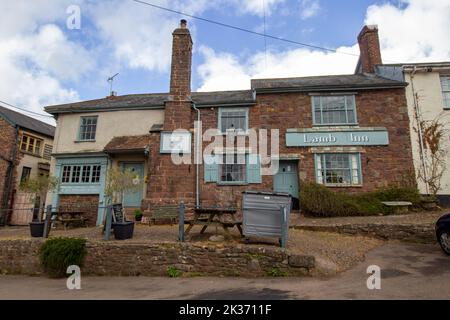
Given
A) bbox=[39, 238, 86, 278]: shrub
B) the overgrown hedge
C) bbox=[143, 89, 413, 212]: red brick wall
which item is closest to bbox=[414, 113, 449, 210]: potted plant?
bbox=[143, 89, 413, 212]: red brick wall

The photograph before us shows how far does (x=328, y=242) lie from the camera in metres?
7.93

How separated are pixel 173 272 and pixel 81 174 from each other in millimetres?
9684

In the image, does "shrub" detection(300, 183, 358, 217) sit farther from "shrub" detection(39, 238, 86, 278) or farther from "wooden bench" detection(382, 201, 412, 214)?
"shrub" detection(39, 238, 86, 278)

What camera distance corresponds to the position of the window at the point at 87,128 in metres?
14.5

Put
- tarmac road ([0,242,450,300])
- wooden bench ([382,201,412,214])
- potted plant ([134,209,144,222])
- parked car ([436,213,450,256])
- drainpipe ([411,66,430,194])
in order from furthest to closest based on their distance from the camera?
potted plant ([134,209,144,222])
drainpipe ([411,66,430,194])
wooden bench ([382,201,412,214])
parked car ([436,213,450,256])
tarmac road ([0,242,450,300])

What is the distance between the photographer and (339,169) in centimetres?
1209

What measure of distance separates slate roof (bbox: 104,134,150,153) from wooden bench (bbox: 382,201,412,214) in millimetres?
10742

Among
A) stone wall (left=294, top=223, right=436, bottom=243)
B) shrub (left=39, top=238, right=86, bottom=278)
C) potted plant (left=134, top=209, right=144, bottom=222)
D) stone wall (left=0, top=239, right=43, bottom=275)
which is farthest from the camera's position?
potted plant (left=134, top=209, right=144, bottom=222)

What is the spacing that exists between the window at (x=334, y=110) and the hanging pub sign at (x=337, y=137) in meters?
0.53

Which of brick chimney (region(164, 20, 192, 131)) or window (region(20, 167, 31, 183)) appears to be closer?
brick chimney (region(164, 20, 192, 131))

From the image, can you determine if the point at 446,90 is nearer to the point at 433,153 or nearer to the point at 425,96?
the point at 425,96

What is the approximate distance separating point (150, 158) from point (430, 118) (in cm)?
1273

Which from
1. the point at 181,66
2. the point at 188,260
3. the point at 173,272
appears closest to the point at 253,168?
the point at 181,66

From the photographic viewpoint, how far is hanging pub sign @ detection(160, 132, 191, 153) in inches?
471
